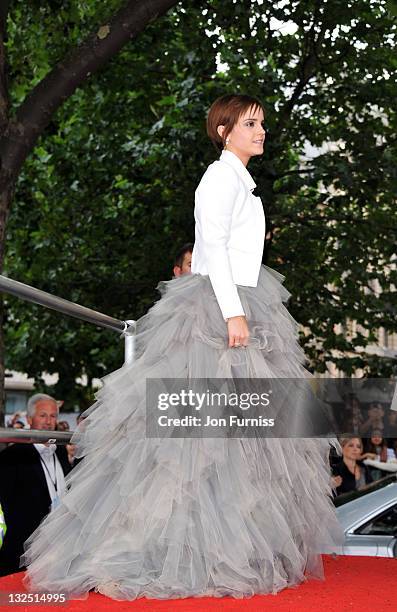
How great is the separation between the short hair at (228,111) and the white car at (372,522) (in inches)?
176

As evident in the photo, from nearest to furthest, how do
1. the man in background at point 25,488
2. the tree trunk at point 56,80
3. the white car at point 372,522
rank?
the man in background at point 25,488
the tree trunk at point 56,80
the white car at point 372,522

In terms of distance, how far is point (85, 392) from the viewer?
21.0 metres

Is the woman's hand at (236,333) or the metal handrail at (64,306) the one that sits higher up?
the metal handrail at (64,306)

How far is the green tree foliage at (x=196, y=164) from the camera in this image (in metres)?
13.5

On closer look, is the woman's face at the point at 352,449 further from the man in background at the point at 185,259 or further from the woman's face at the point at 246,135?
the woman's face at the point at 246,135

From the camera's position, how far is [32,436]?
163 inches

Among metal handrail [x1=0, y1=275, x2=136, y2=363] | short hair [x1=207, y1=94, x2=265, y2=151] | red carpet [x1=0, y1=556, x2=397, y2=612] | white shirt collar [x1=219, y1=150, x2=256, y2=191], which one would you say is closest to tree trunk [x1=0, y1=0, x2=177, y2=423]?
metal handrail [x1=0, y1=275, x2=136, y2=363]

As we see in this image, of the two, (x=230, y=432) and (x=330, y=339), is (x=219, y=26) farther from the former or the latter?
(x=230, y=432)

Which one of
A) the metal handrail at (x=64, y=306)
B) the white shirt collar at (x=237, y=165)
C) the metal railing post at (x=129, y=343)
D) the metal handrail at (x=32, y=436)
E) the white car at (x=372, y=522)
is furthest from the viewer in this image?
the white car at (x=372, y=522)

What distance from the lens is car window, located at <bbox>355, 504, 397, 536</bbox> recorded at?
8.52 metres

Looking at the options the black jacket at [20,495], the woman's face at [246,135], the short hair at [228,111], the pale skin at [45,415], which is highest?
the short hair at [228,111]

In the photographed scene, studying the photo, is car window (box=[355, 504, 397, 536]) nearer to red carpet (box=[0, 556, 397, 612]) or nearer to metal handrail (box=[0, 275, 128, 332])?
metal handrail (box=[0, 275, 128, 332])

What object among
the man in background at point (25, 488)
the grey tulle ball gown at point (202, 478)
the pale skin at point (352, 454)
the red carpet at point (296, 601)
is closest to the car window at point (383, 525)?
the pale skin at point (352, 454)

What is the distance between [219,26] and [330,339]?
617 cm
